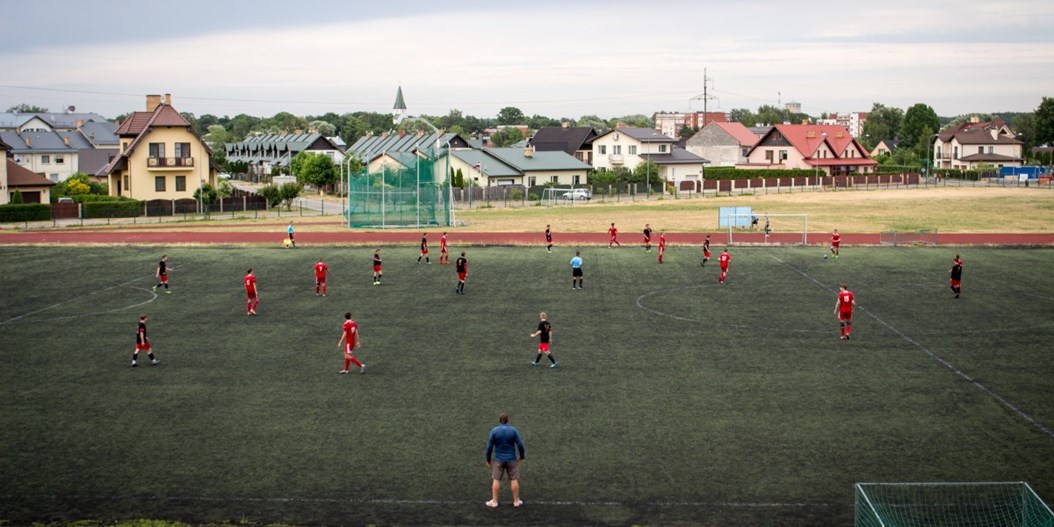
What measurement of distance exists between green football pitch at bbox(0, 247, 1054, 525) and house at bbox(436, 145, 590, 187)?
59.0 meters

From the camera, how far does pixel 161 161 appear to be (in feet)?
257

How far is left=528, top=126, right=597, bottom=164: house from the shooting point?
11938cm

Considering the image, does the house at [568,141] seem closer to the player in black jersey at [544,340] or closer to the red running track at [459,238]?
the red running track at [459,238]

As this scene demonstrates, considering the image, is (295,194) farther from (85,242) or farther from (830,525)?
(830,525)

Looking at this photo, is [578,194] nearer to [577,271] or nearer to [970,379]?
[577,271]

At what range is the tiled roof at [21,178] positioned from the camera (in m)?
72.8

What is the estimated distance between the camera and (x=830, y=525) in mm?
14297

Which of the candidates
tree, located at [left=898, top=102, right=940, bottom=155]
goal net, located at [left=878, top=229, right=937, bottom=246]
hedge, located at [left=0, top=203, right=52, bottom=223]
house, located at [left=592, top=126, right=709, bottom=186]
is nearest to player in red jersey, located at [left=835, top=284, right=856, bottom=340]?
goal net, located at [left=878, top=229, right=937, bottom=246]

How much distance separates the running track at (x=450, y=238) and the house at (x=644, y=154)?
178 ft

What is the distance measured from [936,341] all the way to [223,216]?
59742mm

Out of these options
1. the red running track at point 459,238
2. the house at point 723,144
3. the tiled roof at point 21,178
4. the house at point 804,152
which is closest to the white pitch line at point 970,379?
the red running track at point 459,238

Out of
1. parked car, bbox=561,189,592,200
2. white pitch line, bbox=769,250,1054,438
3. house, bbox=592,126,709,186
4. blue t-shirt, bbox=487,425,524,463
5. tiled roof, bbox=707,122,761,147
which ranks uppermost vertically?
tiled roof, bbox=707,122,761,147

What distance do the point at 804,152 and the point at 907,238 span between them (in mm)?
69508

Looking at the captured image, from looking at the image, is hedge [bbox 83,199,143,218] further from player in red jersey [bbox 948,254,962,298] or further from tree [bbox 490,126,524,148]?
tree [bbox 490,126,524,148]
